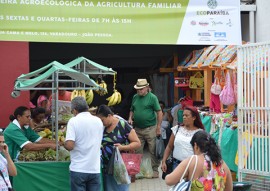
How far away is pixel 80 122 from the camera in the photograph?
22.8 feet

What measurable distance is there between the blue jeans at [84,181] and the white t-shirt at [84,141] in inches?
2.3

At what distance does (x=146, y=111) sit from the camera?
1084 cm

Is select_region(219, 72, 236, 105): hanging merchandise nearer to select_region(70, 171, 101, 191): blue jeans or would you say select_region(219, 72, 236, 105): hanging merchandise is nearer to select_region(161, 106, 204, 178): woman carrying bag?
select_region(161, 106, 204, 178): woman carrying bag

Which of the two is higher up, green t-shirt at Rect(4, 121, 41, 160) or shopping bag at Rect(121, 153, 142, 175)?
green t-shirt at Rect(4, 121, 41, 160)

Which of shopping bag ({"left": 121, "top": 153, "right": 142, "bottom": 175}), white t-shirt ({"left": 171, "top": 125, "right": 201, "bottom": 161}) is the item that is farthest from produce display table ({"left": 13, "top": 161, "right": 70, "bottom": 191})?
white t-shirt ({"left": 171, "top": 125, "right": 201, "bottom": 161})

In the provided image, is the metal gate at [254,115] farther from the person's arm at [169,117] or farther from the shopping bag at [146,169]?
the person's arm at [169,117]

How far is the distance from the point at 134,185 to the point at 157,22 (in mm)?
3264

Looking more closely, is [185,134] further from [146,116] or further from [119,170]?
[146,116]

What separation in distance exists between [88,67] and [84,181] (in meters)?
2.69

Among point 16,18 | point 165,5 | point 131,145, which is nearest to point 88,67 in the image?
point 16,18

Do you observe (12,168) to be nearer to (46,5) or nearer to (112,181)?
(112,181)

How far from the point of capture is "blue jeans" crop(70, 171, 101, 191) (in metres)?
7.02

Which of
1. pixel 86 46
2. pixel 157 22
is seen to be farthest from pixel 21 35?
pixel 86 46

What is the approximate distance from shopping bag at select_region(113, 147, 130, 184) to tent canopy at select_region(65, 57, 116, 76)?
182 centimetres
